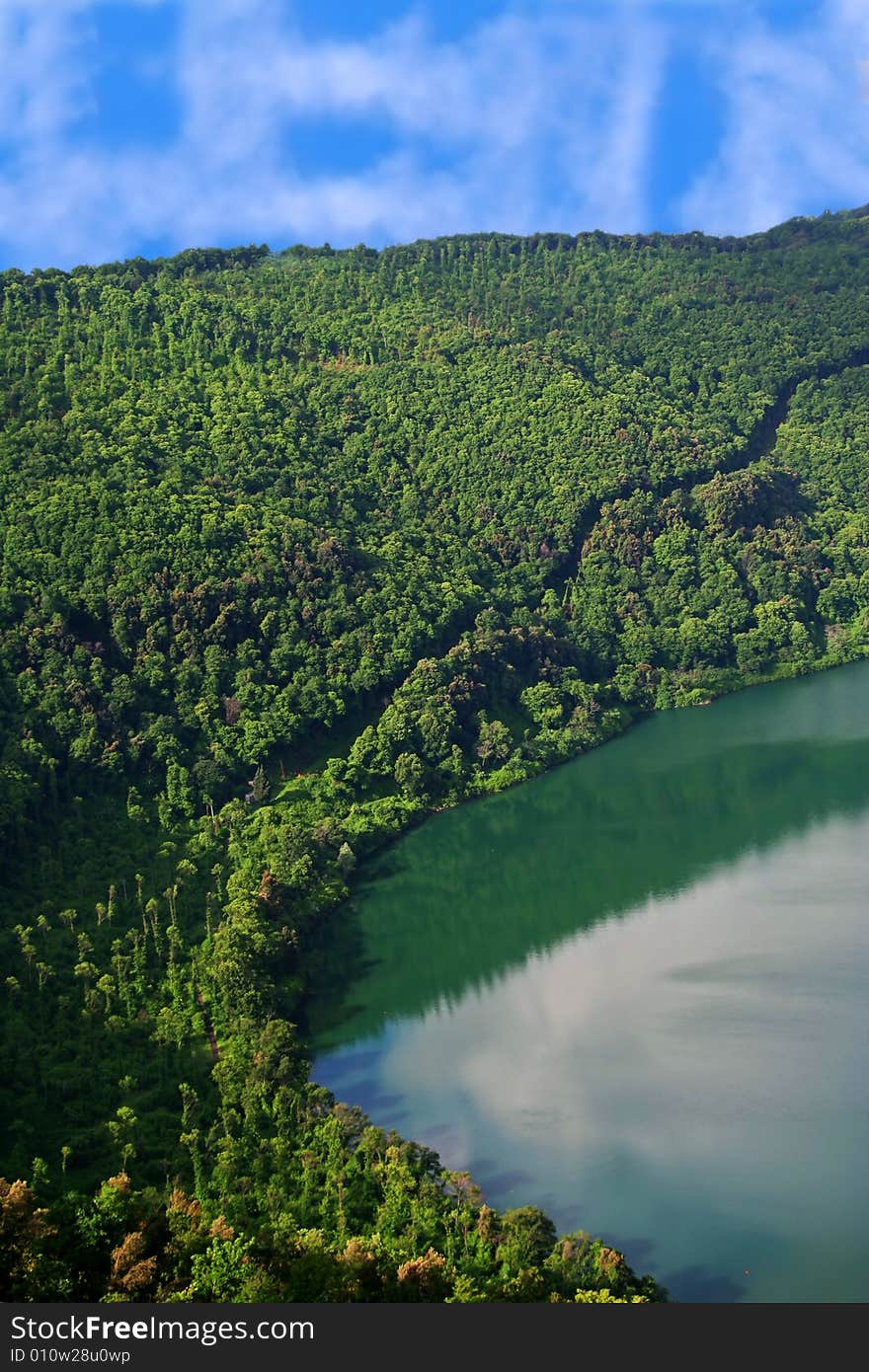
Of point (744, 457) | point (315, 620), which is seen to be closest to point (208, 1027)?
point (315, 620)

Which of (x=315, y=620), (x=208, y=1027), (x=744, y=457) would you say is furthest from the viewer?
(x=744, y=457)

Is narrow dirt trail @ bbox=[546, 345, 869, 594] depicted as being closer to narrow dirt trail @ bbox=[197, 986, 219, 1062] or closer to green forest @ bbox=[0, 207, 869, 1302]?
green forest @ bbox=[0, 207, 869, 1302]

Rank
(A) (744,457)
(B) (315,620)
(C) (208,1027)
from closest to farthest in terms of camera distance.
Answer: (C) (208,1027)
(B) (315,620)
(A) (744,457)

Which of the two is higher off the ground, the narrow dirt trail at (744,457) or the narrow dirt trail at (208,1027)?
the narrow dirt trail at (744,457)

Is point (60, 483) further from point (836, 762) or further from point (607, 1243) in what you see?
point (607, 1243)

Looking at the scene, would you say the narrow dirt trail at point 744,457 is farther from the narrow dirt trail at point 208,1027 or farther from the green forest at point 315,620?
the narrow dirt trail at point 208,1027

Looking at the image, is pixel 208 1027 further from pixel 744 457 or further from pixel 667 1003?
pixel 744 457

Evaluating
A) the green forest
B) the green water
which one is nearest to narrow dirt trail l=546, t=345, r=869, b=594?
the green forest

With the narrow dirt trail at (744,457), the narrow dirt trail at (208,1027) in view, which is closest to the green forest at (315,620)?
the narrow dirt trail at (208,1027)
